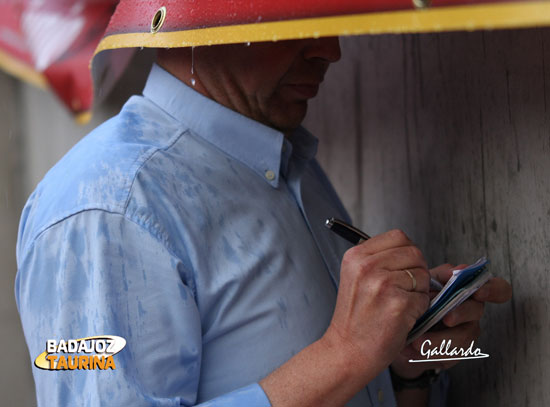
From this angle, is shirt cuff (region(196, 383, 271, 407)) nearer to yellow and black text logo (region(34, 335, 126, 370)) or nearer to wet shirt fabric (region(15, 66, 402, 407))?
wet shirt fabric (region(15, 66, 402, 407))

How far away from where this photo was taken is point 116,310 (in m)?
0.82

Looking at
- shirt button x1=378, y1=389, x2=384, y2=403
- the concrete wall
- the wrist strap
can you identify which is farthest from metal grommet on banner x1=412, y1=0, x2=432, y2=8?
the wrist strap

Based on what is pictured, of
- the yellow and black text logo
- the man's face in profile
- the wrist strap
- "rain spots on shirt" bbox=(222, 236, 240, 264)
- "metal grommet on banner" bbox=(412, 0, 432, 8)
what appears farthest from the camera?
the wrist strap

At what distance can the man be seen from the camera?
0.83m

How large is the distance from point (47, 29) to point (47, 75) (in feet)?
0.26

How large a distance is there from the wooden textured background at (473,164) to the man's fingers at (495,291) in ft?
0.17

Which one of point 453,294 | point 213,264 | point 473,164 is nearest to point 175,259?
point 213,264

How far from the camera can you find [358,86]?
1.80 meters

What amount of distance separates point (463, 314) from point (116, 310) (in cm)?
60

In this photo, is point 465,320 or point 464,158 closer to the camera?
point 465,320

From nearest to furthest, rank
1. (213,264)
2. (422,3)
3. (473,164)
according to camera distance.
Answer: (422,3) < (213,264) < (473,164)

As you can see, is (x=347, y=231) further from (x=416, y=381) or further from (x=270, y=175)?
(x=416, y=381)

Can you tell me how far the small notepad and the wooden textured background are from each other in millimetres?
162

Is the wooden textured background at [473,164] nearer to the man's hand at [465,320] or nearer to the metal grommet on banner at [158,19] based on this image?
the man's hand at [465,320]
